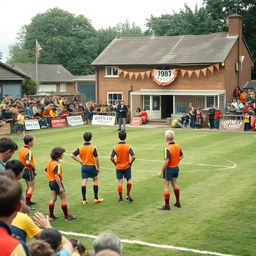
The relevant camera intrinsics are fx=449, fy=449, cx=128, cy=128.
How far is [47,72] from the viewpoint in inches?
2879

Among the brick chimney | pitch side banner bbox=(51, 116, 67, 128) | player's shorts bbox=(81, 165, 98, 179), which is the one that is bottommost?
player's shorts bbox=(81, 165, 98, 179)

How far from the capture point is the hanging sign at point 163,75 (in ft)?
126

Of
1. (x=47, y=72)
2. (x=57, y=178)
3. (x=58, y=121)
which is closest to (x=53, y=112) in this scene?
(x=58, y=121)

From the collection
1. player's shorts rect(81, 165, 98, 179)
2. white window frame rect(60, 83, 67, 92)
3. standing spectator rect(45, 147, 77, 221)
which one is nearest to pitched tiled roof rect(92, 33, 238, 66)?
player's shorts rect(81, 165, 98, 179)

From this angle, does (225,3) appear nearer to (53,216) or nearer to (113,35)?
(53,216)

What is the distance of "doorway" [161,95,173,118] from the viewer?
40.3 m

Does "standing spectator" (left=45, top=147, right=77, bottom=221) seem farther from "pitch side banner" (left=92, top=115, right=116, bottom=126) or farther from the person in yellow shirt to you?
"pitch side banner" (left=92, top=115, right=116, bottom=126)

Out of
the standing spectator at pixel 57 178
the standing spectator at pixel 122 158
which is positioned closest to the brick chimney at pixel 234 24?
the standing spectator at pixel 122 158

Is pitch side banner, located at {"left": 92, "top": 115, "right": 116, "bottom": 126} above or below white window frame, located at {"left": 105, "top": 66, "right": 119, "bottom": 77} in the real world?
below

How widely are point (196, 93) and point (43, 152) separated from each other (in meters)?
19.0

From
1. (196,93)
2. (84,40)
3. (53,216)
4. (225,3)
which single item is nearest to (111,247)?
(53,216)

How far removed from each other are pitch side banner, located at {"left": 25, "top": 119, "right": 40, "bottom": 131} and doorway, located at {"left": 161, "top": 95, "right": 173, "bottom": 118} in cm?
1284

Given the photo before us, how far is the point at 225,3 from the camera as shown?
4862 centimetres

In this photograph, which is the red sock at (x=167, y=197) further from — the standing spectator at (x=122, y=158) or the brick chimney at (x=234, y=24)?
the brick chimney at (x=234, y=24)
